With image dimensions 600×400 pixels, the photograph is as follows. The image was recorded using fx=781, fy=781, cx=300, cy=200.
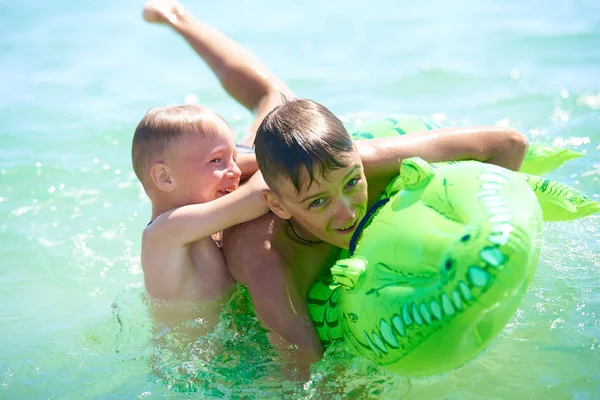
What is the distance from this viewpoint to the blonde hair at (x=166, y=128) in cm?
376

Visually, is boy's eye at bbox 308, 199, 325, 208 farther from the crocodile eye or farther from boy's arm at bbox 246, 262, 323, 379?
the crocodile eye

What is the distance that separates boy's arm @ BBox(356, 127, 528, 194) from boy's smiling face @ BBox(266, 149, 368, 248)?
0.84 ft

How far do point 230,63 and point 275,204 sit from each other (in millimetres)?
2036

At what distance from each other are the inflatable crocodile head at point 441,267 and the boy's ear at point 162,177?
4.19 ft

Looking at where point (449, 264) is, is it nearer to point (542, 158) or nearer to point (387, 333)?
point (387, 333)

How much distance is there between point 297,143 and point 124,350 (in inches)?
67.2

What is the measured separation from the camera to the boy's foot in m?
5.39

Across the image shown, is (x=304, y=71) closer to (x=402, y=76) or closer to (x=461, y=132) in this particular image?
(x=402, y=76)

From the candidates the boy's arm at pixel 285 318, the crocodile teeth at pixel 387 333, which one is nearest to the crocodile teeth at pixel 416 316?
the crocodile teeth at pixel 387 333

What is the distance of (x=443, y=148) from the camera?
3.45m

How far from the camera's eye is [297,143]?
307 centimetres

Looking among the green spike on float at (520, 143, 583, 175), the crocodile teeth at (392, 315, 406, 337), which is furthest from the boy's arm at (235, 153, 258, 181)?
the crocodile teeth at (392, 315, 406, 337)

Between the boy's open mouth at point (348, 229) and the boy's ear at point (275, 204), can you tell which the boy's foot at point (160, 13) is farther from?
the boy's open mouth at point (348, 229)

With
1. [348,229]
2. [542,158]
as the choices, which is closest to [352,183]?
[348,229]
